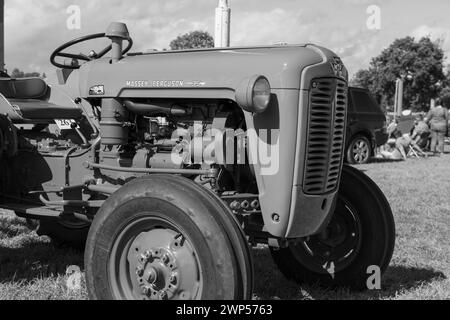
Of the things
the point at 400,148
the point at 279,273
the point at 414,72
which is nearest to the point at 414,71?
the point at 414,72

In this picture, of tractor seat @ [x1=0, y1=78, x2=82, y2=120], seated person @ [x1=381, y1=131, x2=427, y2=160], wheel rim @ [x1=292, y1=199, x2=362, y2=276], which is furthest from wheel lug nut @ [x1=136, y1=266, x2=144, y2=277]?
seated person @ [x1=381, y1=131, x2=427, y2=160]

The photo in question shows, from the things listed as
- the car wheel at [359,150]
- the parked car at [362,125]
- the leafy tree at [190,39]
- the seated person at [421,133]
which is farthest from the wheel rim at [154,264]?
the leafy tree at [190,39]

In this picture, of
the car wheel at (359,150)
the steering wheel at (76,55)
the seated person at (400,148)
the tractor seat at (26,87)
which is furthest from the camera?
the seated person at (400,148)

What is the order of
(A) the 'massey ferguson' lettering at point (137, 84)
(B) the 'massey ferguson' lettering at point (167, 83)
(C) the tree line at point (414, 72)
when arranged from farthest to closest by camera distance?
(C) the tree line at point (414, 72)
(A) the 'massey ferguson' lettering at point (137, 84)
(B) the 'massey ferguson' lettering at point (167, 83)

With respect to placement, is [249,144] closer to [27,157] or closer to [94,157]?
[94,157]

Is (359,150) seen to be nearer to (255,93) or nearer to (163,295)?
(255,93)

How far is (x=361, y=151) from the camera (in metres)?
13.6

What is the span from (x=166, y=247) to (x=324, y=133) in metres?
1.12

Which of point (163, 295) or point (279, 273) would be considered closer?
point (163, 295)

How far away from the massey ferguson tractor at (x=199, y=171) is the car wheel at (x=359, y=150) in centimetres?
972

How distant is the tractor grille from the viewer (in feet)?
10.1

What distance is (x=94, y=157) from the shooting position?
3844 millimetres

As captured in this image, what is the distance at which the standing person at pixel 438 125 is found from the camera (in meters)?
16.9

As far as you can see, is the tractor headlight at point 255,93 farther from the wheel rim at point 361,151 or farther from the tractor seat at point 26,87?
the wheel rim at point 361,151
